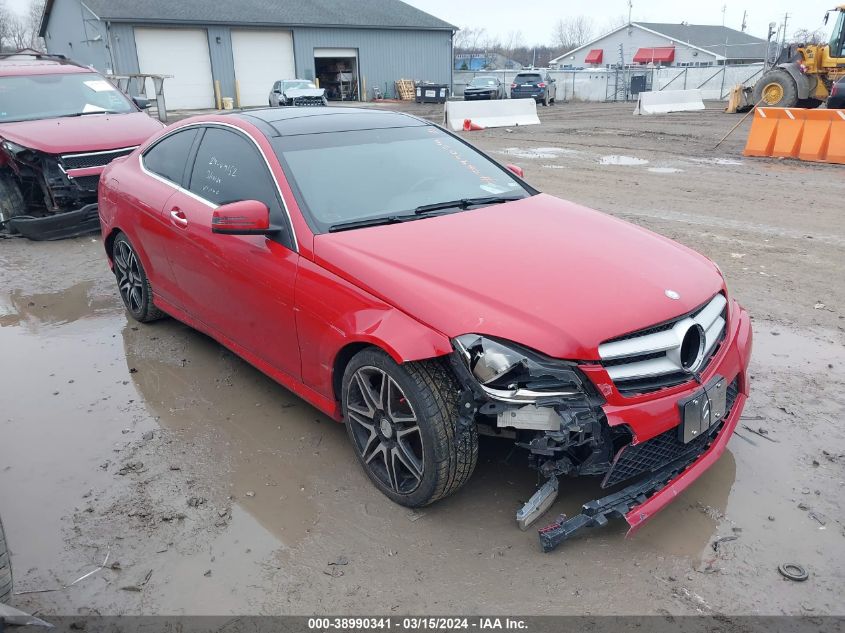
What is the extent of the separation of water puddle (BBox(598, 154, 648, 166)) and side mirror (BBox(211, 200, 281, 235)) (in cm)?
1122

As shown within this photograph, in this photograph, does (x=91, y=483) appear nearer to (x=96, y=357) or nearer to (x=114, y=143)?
(x=96, y=357)

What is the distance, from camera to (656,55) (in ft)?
206

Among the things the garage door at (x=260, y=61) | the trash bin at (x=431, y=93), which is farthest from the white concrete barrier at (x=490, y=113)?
the garage door at (x=260, y=61)

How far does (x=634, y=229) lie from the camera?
12.6 ft

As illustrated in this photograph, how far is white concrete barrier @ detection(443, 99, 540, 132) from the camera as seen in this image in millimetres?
20359

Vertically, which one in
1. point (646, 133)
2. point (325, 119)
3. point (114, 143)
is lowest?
point (646, 133)

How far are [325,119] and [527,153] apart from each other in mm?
11433

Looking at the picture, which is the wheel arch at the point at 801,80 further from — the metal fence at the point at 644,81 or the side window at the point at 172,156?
the side window at the point at 172,156

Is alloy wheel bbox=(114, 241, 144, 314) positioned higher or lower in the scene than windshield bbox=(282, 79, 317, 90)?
lower

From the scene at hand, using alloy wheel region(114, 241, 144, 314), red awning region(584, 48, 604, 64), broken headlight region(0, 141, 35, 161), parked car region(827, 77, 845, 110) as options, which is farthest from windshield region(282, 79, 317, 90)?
red awning region(584, 48, 604, 64)

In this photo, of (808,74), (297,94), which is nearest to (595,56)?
(297,94)

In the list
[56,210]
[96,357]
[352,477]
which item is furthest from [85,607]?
[56,210]

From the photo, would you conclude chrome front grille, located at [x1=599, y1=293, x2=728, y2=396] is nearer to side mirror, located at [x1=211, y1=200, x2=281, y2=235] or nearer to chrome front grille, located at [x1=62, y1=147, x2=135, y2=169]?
side mirror, located at [x1=211, y1=200, x2=281, y2=235]

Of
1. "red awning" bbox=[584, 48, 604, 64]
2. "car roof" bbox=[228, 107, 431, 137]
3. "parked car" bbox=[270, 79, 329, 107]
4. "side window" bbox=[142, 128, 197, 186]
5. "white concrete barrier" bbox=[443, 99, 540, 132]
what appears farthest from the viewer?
"red awning" bbox=[584, 48, 604, 64]
